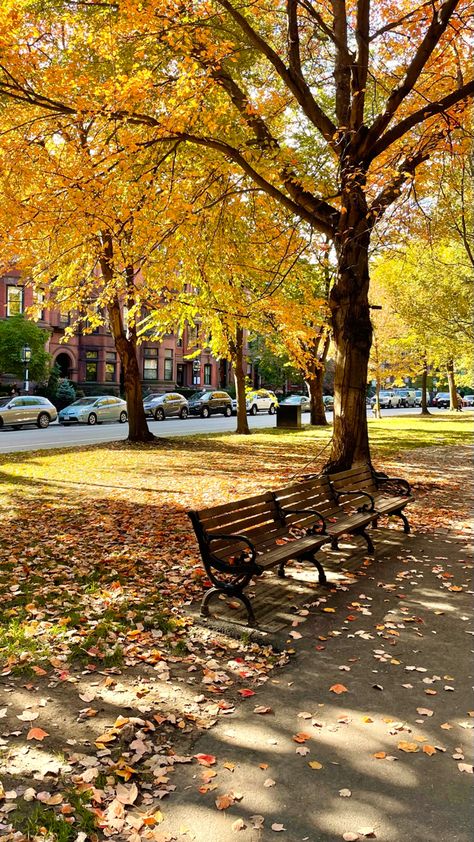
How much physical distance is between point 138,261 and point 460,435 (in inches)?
703

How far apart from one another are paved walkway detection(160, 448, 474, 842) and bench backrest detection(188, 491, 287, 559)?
0.79m

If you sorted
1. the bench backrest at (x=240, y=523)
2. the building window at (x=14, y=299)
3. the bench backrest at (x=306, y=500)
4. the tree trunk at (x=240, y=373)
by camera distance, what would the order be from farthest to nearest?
the building window at (x=14, y=299) → the tree trunk at (x=240, y=373) → the bench backrest at (x=306, y=500) → the bench backrest at (x=240, y=523)

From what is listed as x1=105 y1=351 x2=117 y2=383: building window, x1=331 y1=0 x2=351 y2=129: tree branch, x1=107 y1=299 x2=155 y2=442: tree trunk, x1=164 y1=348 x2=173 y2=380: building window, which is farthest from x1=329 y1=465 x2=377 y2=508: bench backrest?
x1=164 y1=348 x2=173 y2=380: building window

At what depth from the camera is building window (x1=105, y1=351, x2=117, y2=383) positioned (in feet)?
181

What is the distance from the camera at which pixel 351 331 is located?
10719mm

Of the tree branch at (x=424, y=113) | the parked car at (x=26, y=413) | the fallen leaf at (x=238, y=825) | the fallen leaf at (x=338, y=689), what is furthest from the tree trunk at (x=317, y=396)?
the fallen leaf at (x=238, y=825)

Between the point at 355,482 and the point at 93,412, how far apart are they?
27.7 m

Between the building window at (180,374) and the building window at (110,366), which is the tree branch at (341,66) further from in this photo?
the building window at (180,374)

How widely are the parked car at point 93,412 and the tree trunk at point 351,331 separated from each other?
2519 cm

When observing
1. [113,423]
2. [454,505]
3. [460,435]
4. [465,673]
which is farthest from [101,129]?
[113,423]

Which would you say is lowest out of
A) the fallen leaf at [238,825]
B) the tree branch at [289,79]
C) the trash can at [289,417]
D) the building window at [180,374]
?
the fallen leaf at [238,825]

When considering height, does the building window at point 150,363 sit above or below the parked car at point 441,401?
above

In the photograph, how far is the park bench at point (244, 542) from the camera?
5.34 m

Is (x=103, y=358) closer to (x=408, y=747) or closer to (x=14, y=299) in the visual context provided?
(x=14, y=299)
